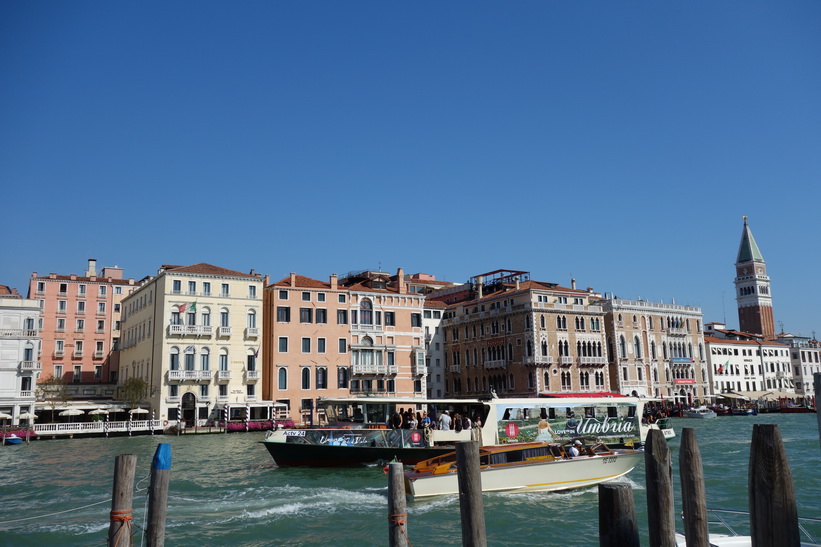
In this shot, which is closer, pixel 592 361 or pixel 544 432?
pixel 544 432

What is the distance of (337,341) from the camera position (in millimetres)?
49469

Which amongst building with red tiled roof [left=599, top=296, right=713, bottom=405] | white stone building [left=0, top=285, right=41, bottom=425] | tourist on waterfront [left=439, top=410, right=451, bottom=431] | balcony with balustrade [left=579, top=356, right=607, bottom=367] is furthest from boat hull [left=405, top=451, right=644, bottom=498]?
building with red tiled roof [left=599, top=296, right=713, bottom=405]

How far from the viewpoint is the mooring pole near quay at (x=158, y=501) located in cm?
708

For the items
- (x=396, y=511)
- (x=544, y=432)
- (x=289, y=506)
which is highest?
(x=544, y=432)

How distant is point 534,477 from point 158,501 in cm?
1092

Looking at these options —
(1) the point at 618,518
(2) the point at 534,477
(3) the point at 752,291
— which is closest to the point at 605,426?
(2) the point at 534,477

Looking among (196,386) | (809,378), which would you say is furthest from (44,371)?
(809,378)

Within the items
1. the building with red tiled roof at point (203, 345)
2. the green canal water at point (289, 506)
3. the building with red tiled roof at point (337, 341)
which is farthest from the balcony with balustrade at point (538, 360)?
the green canal water at point (289, 506)

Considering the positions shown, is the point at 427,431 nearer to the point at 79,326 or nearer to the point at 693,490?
the point at 693,490

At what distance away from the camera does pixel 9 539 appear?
39.9 ft

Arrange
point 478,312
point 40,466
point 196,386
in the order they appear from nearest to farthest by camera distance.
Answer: point 40,466, point 196,386, point 478,312

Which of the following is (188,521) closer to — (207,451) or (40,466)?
(40,466)

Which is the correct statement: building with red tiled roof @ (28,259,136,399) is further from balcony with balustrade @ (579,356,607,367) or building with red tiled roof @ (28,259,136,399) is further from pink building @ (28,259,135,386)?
balcony with balustrade @ (579,356,607,367)

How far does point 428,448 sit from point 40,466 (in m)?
12.8
